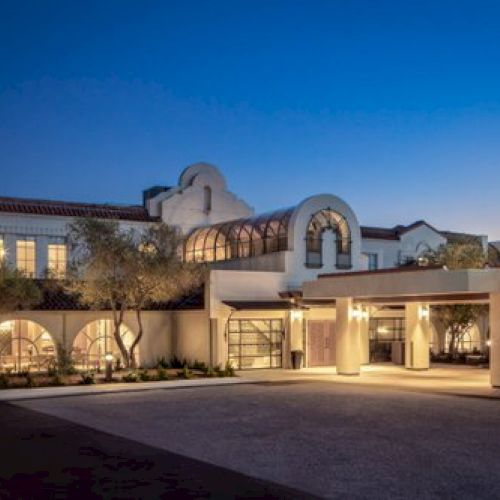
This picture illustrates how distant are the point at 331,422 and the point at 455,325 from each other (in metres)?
23.3

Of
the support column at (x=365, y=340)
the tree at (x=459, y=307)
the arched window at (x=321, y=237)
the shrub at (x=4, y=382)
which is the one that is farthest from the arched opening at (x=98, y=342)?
the tree at (x=459, y=307)

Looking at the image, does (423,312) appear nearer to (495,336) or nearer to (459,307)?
(459,307)

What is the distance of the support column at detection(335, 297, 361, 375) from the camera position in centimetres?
3052

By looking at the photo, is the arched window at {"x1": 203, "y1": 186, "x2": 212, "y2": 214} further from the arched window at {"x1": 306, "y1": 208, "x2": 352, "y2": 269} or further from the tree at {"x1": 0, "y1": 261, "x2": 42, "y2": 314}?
the tree at {"x1": 0, "y1": 261, "x2": 42, "y2": 314}

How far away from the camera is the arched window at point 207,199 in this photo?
43875 mm

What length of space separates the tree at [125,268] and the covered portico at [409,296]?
17.5 ft

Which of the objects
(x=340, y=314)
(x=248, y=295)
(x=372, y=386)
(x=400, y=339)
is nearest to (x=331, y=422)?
(x=372, y=386)

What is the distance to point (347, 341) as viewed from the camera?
3053 cm

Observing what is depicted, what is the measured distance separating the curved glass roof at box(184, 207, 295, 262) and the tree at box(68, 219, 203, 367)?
7.13m

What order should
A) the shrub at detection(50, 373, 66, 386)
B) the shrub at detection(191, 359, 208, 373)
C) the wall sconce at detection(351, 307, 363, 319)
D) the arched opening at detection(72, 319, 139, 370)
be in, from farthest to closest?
1. the arched opening at detection(72, 319, 139, 370)
2. the shrub at detection(191, 359, 208, 373)
3. the wall sconce at detection(351, 307, 363, 319)
4. the shrub at detection(50, 373, 66, 386)

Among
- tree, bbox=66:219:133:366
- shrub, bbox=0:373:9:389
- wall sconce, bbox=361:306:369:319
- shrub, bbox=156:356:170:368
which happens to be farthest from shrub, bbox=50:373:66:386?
wall sconce, bbox=361:306:369:319

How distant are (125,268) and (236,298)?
5879 millimetres

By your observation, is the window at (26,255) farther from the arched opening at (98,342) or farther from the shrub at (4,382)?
the shrub at (4,382)

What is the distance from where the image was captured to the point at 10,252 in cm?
3672
